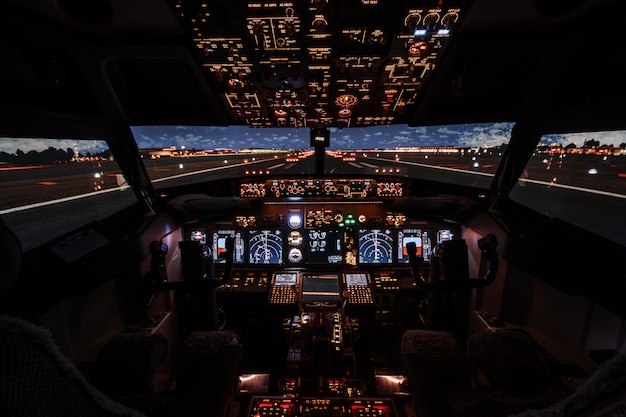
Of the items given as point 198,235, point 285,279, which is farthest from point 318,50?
point 198,235

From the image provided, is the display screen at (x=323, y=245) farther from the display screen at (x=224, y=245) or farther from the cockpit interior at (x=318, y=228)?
the display screen at (x=224, y=245)

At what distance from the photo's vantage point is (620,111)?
2.03 m

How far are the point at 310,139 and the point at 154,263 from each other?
2486mm

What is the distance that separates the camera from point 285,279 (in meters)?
3.21

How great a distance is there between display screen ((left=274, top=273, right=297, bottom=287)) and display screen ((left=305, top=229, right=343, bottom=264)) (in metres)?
0.28

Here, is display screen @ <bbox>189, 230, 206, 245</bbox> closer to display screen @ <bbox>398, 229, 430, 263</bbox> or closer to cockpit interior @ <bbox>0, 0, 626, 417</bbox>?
cockpit interior @ <bbox>0, 0, 626, 417</bbox>

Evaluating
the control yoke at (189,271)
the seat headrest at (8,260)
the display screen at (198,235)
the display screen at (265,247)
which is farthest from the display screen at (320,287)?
the seat headrest at (8,260)

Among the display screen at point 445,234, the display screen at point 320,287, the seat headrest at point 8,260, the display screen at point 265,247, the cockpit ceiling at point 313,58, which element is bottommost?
the display screen at point 320,287

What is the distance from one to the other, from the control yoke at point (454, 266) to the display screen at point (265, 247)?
1.56 meters

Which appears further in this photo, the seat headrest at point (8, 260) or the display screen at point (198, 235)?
the display screen at point (198, 235)

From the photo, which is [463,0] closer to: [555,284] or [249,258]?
[555,284]

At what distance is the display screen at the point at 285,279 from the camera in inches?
124

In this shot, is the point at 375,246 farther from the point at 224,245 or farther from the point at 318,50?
the point at 318,50

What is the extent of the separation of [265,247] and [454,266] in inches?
77.1
